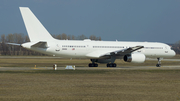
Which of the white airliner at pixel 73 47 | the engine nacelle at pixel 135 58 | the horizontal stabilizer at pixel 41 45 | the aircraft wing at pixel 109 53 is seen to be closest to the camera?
the horizontal stabilizer at pixel 41 45

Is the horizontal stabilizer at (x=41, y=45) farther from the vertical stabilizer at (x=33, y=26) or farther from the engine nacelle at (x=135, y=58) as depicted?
the engine nacelle at (x=135, y=58)

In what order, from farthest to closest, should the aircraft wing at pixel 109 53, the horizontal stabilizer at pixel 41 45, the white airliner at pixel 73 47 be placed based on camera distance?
the aircraft wing at pixel 109 53 < the white airliner at pixel 73 47 < the horizontal stabilizer at pixel 41 45

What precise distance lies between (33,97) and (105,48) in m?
24.6

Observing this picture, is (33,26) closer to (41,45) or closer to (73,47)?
(41,45)

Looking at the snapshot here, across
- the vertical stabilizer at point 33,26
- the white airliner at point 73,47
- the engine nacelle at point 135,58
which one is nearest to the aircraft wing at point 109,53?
the white airliner at point 73,47

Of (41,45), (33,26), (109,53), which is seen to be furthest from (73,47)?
(33,26)

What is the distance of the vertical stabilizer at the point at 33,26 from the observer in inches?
1251

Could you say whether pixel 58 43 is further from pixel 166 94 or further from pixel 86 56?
pixel 166 94

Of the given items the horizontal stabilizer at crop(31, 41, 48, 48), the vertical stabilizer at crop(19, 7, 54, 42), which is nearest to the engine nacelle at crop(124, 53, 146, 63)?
the horizontal stabilizer at crop(31, 41, 48, 48)

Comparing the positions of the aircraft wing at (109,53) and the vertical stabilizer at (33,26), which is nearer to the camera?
the vertical stabilizer at (33,26)

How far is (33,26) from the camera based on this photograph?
32.0 meters

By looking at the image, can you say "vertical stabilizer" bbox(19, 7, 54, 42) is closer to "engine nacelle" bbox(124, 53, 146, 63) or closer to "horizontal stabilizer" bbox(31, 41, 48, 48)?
"horizontal stabilizer" bbox(31, 41, 48, 48)

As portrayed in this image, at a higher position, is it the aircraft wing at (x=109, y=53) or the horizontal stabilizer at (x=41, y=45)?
the horizontal stabilizer at (x=41, y=45)

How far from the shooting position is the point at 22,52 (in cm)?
12288
